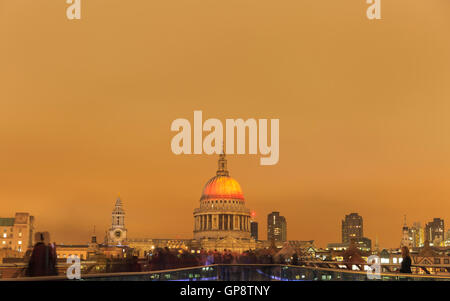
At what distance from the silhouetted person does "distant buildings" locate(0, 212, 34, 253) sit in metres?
153

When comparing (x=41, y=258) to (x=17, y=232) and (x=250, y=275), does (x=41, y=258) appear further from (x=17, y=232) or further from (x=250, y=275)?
(x=17, y=232)

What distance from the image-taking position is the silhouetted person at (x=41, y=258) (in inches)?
649

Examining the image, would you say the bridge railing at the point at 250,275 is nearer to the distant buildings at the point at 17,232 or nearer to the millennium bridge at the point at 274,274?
the millennium bridge at the point at 274,274

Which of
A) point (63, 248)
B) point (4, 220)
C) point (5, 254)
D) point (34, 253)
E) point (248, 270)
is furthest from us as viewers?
point (63, 248)

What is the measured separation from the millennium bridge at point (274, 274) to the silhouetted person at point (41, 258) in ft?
3.08

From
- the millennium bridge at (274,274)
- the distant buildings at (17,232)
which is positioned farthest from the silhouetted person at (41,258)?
the distant buildings at (17,232)

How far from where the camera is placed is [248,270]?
3316cm

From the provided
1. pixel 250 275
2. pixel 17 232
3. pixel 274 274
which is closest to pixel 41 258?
pixel 250 275

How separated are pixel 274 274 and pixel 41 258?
17.8 m
